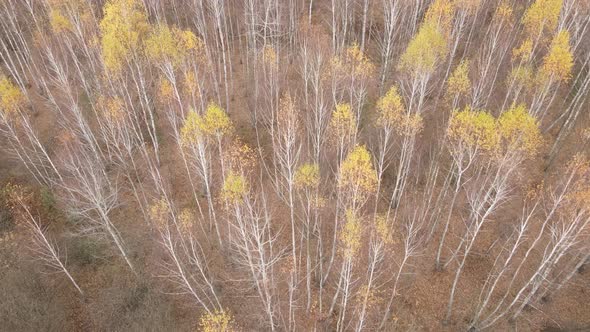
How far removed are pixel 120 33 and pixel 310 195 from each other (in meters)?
18.1

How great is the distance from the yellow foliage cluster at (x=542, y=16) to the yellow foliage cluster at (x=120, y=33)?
28.9m

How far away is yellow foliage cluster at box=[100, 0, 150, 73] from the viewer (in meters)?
28.8

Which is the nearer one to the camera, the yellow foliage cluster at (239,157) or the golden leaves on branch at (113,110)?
the golden leaves on branch at (113,110)

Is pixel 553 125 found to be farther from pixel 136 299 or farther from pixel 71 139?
pixel 71 139

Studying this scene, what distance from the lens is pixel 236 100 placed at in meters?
37.3

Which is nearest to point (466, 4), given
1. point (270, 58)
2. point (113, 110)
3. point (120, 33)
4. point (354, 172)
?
point (270, 58)

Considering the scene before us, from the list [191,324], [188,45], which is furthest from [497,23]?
[191,324]

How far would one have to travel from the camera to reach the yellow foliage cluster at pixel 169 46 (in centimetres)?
2806

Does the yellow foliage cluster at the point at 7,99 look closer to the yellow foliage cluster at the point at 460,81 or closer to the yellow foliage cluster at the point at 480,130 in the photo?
the yellow foliage cluster at the point at 480,130

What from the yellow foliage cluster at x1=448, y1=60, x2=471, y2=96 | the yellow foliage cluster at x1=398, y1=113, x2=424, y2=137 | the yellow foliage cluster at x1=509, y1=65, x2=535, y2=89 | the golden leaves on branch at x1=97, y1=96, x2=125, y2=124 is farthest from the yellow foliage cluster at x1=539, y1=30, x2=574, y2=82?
the golden leaves on branch at x1=97, y1=96, x2=125, y2=124

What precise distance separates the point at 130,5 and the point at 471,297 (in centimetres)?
3200

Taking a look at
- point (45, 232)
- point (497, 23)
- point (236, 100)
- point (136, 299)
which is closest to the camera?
point (136, 299)

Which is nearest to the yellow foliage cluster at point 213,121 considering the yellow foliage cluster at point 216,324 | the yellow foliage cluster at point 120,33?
the yellow foliage cluster at point 120,33

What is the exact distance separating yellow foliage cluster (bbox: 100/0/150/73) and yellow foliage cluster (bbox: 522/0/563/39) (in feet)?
94.9
